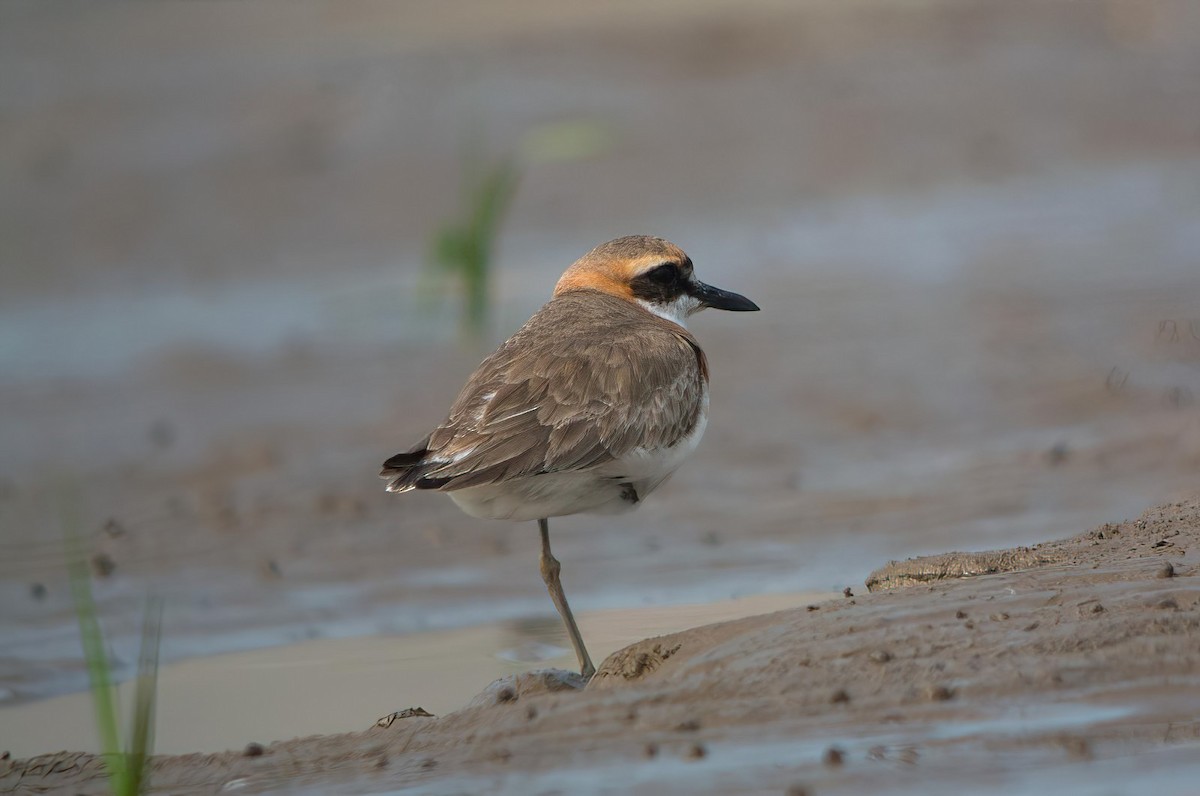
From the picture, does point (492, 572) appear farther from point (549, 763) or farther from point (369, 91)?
point (369, 91)

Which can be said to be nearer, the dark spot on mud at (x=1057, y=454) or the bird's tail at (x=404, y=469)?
the bird's tail at (x=404, y=469)

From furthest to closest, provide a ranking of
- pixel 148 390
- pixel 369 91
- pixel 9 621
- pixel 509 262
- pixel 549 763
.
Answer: pixel 369 91
pixel 509 262
pixel 148 390
pixel 9 621
pixel 549 763

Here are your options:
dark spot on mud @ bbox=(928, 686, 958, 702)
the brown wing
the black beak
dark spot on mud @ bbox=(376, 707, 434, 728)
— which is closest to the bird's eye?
the black beak

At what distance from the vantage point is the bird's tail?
18.8 ft

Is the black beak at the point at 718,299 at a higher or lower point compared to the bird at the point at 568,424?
higher

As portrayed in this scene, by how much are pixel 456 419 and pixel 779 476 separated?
302cm

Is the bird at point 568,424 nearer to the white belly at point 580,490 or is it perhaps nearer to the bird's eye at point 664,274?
the white belly at point 580,490

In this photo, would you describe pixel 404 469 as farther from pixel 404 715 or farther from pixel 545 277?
pixel 545 277

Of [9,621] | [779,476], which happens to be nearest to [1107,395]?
[779,476]

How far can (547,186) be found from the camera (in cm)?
1273

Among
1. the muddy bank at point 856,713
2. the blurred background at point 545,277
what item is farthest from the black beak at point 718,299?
the muddy bank at point 856,713

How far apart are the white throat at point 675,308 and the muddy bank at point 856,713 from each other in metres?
1.99

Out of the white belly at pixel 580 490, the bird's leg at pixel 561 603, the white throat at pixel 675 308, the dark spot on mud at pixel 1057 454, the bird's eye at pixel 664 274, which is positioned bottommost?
the bird's leg at pixel 561 603

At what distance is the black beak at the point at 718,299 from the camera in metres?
7.29
